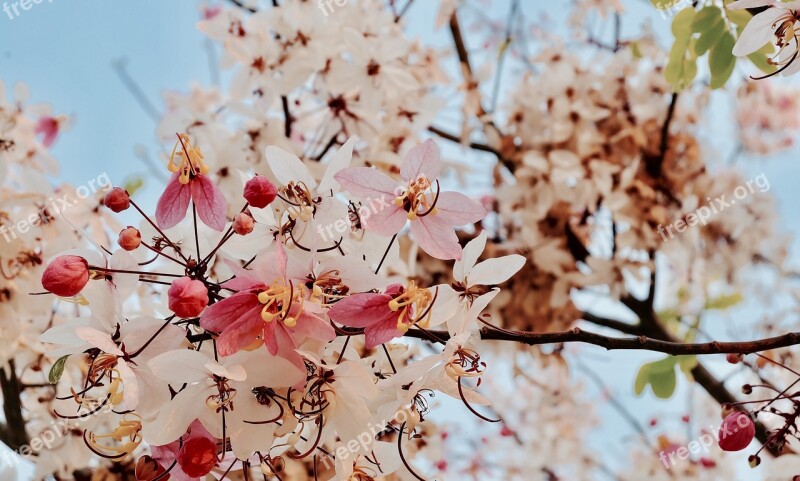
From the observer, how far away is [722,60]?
39.4 inches

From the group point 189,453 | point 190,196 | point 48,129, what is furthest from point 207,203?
point 48,129

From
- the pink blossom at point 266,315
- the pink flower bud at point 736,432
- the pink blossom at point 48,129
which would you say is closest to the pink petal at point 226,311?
the pink blossom at point 266,315

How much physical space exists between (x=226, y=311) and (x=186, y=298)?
34 millimetres

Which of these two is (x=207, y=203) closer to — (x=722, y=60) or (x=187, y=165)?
(x=187, y=165)

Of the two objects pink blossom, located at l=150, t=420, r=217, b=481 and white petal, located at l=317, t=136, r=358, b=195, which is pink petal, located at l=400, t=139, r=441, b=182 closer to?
white petal, located at l=317, t=136, r=358, b=195

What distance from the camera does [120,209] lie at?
68 cm

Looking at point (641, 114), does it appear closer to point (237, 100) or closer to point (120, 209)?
point (237, 100)

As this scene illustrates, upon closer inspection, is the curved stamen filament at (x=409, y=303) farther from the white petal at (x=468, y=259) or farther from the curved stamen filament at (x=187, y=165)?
the curved stamen filament at (x=187, y=165)

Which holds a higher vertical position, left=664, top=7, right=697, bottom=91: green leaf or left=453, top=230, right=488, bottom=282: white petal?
left=664, top=7, right=697, bottom=91: green leaf

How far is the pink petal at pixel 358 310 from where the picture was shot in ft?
2.00

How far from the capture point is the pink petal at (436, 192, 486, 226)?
2.23ft

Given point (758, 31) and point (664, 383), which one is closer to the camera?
point (758, 31)

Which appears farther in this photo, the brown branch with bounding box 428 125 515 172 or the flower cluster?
the brown branch with bounding box 428 125 515 172

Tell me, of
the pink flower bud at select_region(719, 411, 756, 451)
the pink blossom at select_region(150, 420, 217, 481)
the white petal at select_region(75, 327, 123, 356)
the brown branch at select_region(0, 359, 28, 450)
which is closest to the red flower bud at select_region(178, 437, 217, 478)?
the pink blossom at select_region(150, 420, 217, 481)
